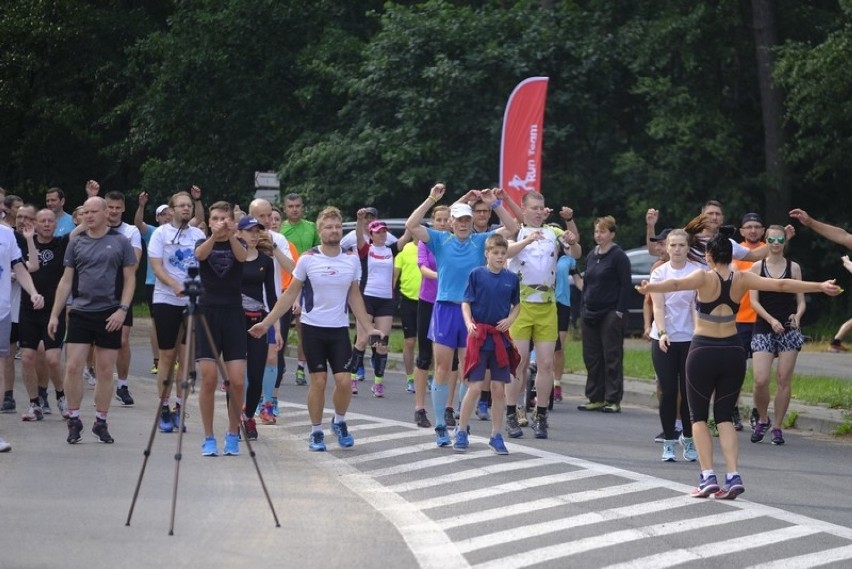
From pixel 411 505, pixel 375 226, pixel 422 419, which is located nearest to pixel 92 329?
pixel 422 419

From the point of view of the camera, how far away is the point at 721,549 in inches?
350

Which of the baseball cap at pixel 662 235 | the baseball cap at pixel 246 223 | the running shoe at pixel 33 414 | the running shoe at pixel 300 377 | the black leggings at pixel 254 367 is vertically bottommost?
the running shoe at pixel 33 414

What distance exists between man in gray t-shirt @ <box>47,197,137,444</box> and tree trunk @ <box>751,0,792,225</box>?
2313cm

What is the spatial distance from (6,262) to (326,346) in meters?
2.71

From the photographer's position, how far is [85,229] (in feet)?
43.5

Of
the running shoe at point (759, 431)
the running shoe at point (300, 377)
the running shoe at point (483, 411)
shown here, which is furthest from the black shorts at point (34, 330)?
the running shoe at point (759, 431)

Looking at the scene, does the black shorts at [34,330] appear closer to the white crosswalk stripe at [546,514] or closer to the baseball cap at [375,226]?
the baseball cap at [375,226]

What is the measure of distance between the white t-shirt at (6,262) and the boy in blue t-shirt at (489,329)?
12.1 ft

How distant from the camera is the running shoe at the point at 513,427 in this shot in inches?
A: 554

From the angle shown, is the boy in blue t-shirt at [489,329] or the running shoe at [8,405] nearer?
the boy in blue t-shirt at [489,329]

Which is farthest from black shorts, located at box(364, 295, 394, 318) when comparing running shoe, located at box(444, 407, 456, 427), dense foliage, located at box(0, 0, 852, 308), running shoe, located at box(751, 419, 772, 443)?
dense foliage, located at box(0, 0, 852, 308)

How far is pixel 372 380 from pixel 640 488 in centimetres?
931

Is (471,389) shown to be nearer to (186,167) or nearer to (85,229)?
(85,229)

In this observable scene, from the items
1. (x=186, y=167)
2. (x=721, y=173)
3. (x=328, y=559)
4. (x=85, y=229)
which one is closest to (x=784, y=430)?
(x=85, y=229)
